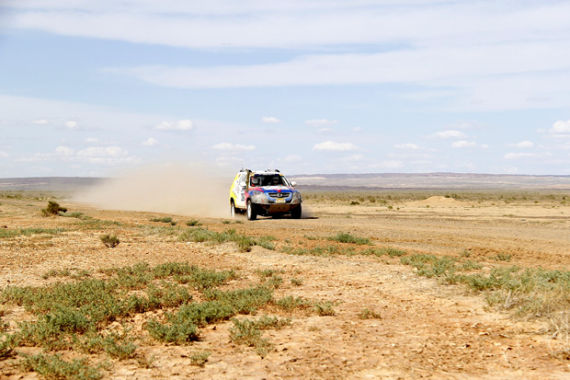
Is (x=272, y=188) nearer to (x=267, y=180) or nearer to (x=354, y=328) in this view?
(x=267, y=180)

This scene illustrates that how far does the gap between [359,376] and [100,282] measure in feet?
20.2

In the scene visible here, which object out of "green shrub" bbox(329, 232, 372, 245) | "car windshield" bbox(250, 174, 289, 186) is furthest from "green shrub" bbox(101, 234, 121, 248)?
"car windshield" bbox(250, 174, 289, 186)

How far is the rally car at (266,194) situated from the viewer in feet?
86.5

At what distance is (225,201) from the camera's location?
39094mm

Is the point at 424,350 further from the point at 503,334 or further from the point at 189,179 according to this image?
the point at 189,179

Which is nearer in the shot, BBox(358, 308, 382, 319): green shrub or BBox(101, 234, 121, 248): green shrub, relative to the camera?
BBox(358, 308, 382, 319): green shrub

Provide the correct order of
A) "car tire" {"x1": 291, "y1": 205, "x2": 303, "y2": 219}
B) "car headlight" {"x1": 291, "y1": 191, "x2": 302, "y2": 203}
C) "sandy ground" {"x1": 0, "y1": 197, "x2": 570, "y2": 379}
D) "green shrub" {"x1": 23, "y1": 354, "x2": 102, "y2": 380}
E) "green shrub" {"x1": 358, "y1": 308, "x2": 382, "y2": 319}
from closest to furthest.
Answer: "green shrub" {"x1": 23, "y1": 354, "x2": 102, "y2": 380} < "sandy ground" {"x1": 0, "y1": 197, "x2": 570, "y2": 379} < "green shrub" {"x1": 358, "y1": 308, "x2": 382, "y2": 319} < "car headlight" {"x1": 291, "y1": 191, "x2": 302, "y2": 203} < "car tire" {"x1": 291, "y1": 205, "x2": 303, "y2": 219}

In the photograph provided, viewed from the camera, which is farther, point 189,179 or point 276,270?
point 189,179

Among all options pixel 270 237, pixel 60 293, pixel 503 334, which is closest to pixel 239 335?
pixel 503 334

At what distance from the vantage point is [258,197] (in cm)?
2631

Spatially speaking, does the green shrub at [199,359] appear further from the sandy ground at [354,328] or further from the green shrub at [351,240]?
the green shrub at [351,240]

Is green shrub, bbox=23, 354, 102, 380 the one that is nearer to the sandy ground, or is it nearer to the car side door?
the sandy ground

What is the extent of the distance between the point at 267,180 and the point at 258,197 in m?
1.17

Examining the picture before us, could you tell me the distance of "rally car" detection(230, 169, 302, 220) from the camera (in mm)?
26359
